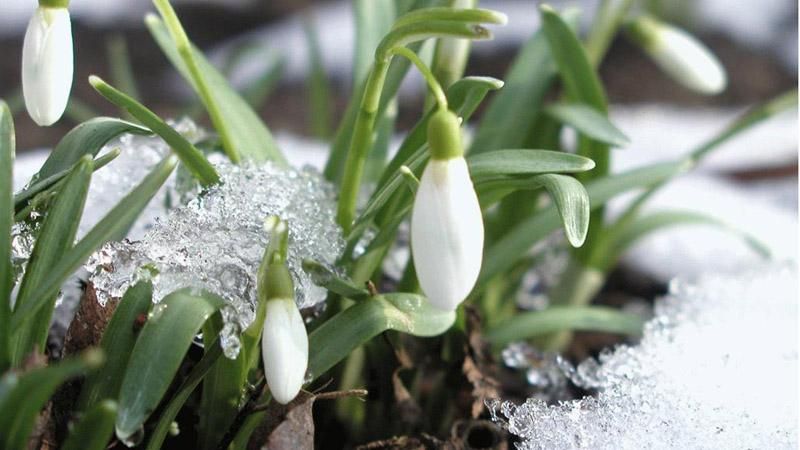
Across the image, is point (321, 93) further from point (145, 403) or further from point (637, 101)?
point (637, 101)

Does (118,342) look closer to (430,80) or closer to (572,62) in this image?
(430,80)

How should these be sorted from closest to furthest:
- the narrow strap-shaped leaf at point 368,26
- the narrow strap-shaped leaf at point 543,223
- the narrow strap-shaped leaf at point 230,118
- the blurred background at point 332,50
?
1. the narrow strap-shaped leaf at point 230,118
2. the narrow strap-shaped leaf at point 543,223
3. the narrow strap-shaped leaf at point 368,26
4. the blurred background at point 332,50

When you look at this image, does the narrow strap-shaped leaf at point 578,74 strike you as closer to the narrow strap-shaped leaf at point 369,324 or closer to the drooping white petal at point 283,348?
the narrow strap-shaped leaf at point 369,324

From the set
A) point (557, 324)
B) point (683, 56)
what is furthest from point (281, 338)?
point (683, 56)

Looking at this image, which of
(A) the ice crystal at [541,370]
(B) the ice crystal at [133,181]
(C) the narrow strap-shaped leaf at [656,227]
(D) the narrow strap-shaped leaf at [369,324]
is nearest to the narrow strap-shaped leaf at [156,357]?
Answer: (D) the narrow strap-shaped leaf at [369,324]

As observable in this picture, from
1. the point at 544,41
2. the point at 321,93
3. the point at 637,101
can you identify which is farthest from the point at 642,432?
the point at 637,101
